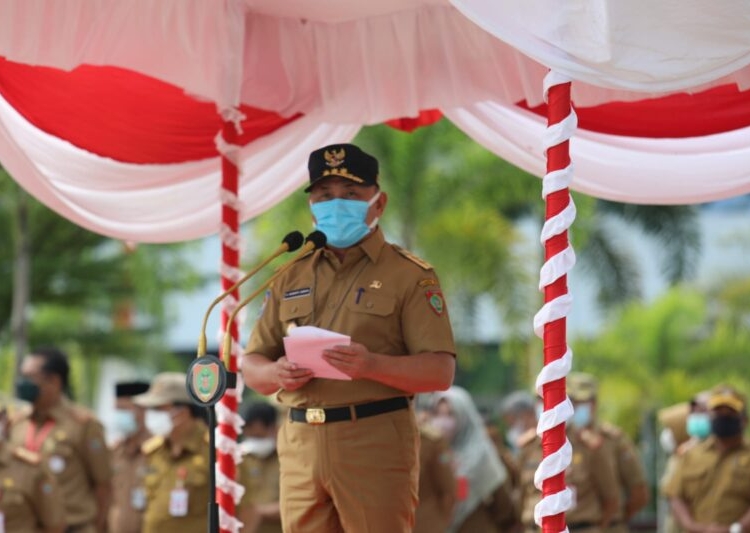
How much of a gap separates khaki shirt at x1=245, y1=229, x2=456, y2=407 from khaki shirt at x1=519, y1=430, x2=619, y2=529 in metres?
5.45

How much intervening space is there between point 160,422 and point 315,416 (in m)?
4.24

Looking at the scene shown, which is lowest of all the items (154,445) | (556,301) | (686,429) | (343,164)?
(154,445)

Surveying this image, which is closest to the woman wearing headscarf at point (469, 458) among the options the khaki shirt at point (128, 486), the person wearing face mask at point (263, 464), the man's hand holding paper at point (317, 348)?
the person wearing face mask at point (263, 464)

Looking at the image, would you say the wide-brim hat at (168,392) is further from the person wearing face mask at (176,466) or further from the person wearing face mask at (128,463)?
the person wearing face mask at (128,463)

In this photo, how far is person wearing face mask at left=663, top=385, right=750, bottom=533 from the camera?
33.9 ft

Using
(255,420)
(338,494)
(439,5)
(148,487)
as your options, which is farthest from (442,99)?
(255,420)

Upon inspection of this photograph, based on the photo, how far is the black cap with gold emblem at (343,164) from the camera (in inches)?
216

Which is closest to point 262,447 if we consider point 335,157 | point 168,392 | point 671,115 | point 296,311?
point 168,392

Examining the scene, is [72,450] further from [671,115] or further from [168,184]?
[671,115]

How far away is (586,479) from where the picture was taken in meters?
10.9

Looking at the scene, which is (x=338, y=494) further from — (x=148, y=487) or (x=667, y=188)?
(x=148, y=487)

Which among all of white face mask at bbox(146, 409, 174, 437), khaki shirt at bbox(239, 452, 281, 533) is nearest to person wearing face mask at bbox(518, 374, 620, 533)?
khaki shirt at bbox(239, 452, 281, 533)

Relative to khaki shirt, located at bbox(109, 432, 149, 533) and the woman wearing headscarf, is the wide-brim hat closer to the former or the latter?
khaki shirt, located at bbox(109, 432, 149, 533)

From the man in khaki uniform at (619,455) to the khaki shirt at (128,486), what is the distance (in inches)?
131
